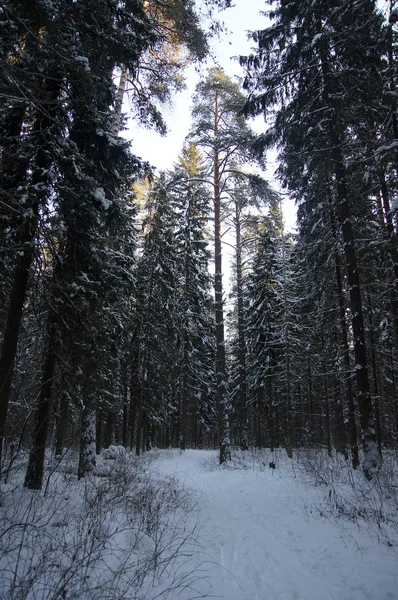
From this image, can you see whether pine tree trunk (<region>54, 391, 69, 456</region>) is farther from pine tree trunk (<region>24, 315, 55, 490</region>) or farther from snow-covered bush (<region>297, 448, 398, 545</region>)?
snow-covered bush (<region>297, 448, 398, 545</region>)

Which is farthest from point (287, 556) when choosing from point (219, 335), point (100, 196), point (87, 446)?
point (219, 335)

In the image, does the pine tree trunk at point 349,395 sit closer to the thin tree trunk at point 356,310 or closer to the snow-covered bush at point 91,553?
the thin tree trunk at point 356,310

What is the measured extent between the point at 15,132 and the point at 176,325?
15302 millimetres

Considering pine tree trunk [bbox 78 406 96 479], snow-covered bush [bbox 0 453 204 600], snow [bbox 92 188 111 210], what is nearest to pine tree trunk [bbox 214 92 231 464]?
pine tree trunk [bbox 78 406 96 479]

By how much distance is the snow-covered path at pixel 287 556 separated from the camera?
122 inches

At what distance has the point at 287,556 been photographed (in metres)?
3.94

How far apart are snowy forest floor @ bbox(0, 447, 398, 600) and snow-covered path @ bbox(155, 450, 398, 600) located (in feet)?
0.04

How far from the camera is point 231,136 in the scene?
1377 centimetres

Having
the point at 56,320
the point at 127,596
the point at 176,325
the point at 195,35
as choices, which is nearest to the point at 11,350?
the point at 56,320

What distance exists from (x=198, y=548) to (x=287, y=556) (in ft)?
3.80

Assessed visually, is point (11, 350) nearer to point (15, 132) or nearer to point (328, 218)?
point (15, 132)

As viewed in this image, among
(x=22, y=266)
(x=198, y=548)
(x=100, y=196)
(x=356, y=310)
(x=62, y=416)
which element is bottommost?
(x=198, y=548)

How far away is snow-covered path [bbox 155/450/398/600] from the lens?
310 centimetres

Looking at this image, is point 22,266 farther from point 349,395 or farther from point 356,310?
point 349,395
